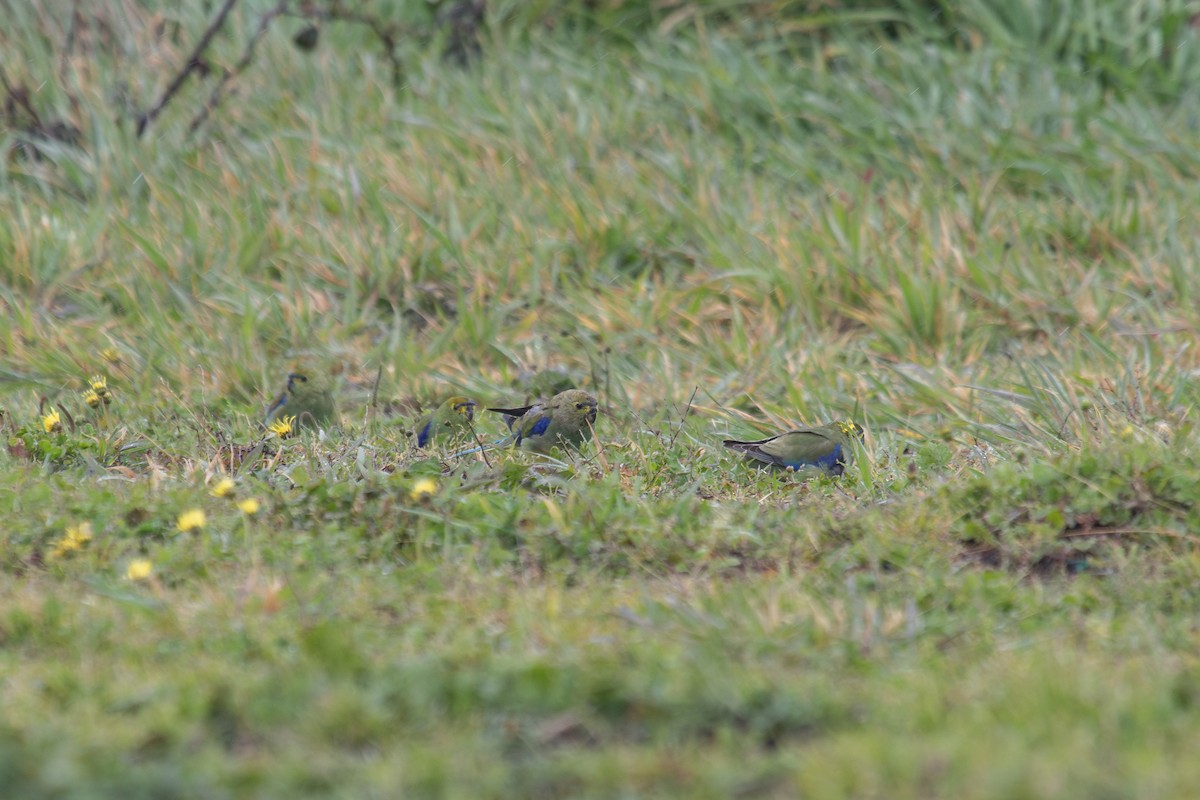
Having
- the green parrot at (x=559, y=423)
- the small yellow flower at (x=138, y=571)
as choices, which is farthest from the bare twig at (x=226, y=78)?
the small yellow flower at (x=138, y=571)

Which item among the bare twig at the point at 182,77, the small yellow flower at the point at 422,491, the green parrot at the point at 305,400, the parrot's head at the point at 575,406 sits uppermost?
the bare twig at the point at 182,77

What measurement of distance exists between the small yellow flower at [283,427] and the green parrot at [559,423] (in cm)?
61

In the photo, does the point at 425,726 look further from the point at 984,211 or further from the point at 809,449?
the point at 984,211

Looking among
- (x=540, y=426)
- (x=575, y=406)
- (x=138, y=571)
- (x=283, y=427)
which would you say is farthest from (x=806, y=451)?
(x=138, y=571)

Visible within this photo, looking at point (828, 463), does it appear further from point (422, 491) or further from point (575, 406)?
point (422, 491)

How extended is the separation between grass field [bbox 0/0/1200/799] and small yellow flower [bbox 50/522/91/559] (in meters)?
0.01

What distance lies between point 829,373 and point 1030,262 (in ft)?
4.54

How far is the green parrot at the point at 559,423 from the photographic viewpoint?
4.55 metres

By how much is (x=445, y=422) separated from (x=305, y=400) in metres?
0.56

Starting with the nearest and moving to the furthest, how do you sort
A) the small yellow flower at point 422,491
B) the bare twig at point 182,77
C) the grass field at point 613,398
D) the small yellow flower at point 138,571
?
the grass field at point 613,398
the small yellow flower at point 138,571
the small yellow flower at point 422,491
the bare twig at point 182,77

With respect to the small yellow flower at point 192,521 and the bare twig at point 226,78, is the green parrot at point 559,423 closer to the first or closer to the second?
the small yellow flower at point 192,521

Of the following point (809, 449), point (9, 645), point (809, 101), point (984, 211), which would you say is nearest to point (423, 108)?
point (809, 101)

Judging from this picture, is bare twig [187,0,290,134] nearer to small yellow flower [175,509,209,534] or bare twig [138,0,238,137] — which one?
bare twig [138,0,238,137]

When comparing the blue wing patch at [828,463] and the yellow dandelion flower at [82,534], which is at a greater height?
the yellow dandelion flower at [82,534]
